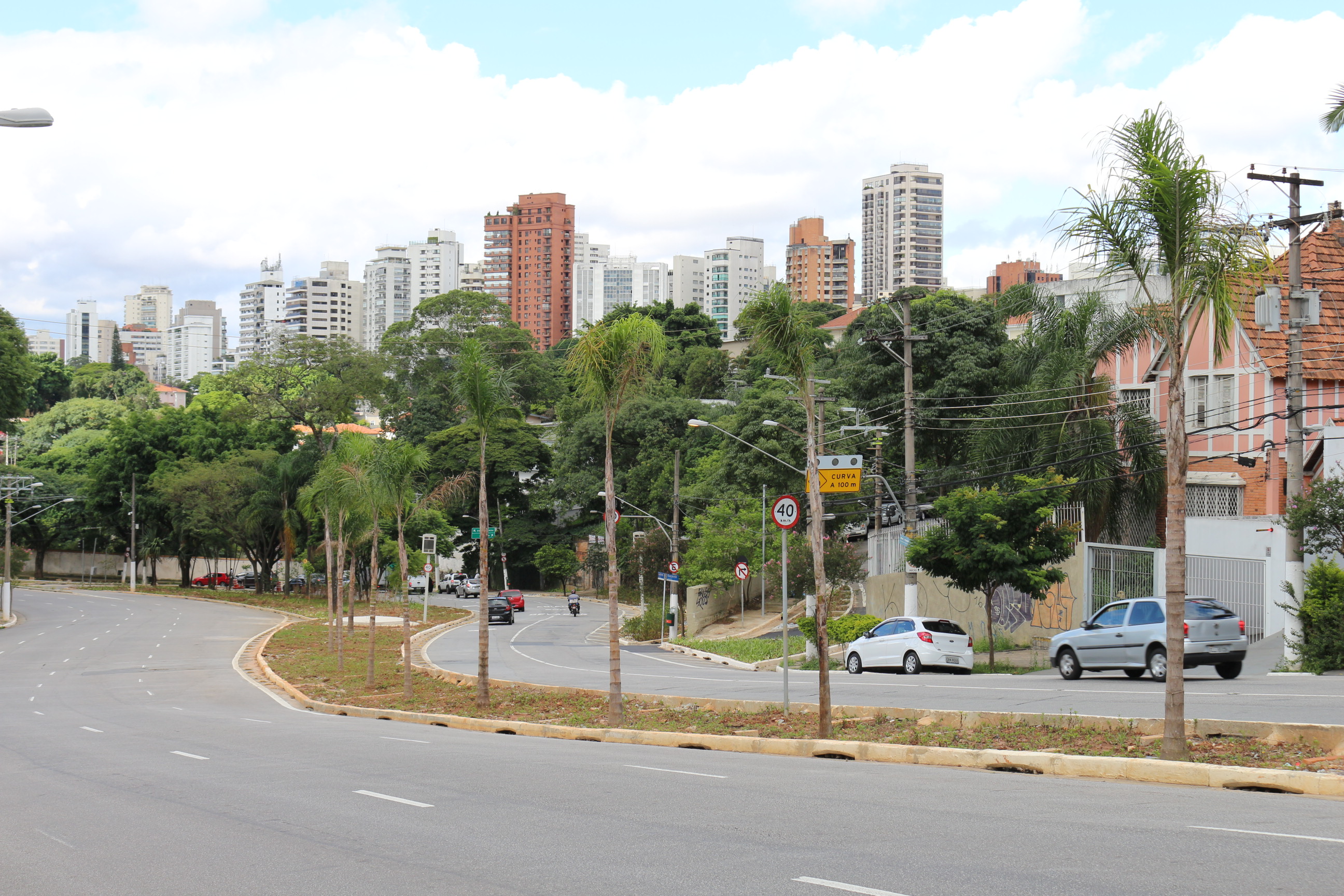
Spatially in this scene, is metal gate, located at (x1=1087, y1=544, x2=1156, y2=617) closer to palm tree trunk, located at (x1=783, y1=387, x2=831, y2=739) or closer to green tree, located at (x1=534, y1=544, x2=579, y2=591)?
palm tree trunk, located at (x1=783, y1=387, x2=831, y2=739)

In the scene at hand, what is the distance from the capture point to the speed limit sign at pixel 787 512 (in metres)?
16.7

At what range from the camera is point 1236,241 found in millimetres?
11562

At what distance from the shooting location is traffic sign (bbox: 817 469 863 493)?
100 ft

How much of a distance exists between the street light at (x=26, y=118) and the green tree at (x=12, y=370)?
192ft

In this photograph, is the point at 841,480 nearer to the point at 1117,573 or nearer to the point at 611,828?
the point at 1117,573

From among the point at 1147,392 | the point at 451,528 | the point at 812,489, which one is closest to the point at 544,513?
the point at 451,528

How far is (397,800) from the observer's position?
36.2 feet

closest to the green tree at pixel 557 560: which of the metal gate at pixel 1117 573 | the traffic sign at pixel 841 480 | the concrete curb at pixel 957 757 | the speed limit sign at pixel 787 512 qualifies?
the traffic sign at pixel 841 480

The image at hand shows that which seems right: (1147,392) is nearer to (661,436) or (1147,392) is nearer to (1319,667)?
(1319,667)

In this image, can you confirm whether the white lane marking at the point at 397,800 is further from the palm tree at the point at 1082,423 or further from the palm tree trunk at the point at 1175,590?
the palm tree at the point at 1082,423

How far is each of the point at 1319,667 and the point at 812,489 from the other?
12.8m

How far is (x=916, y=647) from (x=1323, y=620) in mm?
9148

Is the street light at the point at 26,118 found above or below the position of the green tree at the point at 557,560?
above

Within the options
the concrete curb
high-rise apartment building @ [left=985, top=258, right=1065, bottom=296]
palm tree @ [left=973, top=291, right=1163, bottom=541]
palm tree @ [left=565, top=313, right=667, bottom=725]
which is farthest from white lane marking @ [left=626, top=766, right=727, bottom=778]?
high-rise apartment building @ [left=985, top=258, right=1065, bottom=296]
